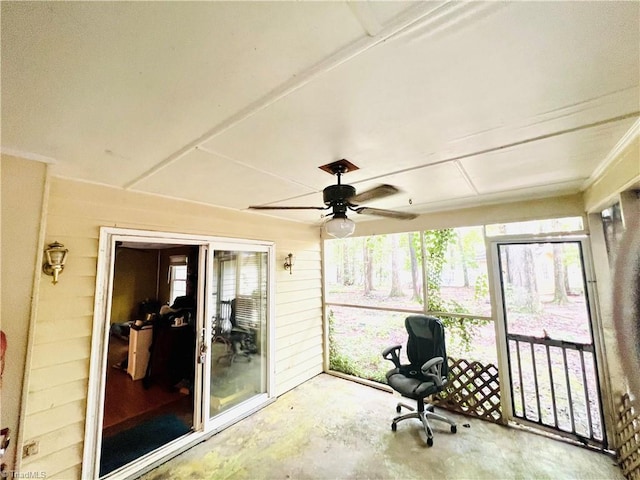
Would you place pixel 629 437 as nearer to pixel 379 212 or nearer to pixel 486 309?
pixel 486 309

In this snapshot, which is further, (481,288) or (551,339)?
(481,288)

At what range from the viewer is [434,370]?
282 cm

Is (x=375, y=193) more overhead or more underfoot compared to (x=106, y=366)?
more overhead

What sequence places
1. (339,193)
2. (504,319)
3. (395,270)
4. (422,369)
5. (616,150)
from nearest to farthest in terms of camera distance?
(616,150), (339,193), (422,369), (504,319), (395,270)

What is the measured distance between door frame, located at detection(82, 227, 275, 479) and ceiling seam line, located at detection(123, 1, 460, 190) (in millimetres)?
1374

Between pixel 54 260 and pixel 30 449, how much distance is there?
1297 mm

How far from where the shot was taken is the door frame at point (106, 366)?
2.01 meters

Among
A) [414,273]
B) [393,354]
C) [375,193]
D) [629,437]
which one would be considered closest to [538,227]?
[414,273]

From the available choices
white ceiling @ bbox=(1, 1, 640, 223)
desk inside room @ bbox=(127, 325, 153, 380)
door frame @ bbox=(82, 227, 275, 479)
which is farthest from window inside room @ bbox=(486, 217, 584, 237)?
desk inside room @ bbox=(127, 325, 153, 380)

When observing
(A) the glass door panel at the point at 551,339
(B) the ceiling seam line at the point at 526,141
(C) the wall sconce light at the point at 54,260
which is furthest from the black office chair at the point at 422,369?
(C) the wall sconce light at the point at 54,260

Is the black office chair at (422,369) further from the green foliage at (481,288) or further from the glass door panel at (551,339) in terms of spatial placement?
the glass door panel at (551,339)

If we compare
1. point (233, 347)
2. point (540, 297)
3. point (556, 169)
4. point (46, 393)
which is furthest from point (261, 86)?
point (540, 297)

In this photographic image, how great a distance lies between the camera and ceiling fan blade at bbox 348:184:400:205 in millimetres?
1620

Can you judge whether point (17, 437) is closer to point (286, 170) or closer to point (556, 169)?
point (286, 170)
